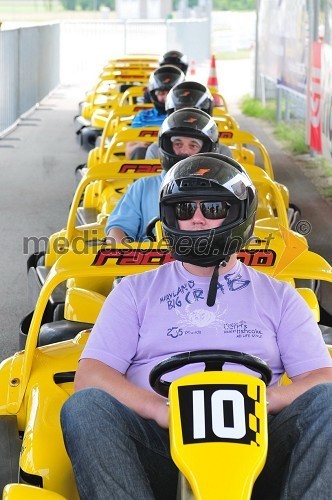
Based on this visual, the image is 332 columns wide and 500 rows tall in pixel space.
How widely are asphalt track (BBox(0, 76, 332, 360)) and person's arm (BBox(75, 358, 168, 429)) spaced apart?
2.59 m

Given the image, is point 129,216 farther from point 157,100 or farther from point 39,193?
point 39,193

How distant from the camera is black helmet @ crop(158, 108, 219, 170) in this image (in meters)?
6.26

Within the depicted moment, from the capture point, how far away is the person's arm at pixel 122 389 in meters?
3.45

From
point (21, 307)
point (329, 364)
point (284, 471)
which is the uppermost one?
point (329, 364)

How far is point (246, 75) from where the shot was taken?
30.3m

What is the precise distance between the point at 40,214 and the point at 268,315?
7.03 meters

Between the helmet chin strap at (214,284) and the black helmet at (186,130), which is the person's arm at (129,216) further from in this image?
the helmet chin strap at (214,284)

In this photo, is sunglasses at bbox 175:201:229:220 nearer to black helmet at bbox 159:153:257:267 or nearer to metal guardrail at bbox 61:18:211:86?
black helmet at bbox 159:153:257:267

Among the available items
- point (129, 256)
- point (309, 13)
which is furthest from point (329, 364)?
point (309, 13)

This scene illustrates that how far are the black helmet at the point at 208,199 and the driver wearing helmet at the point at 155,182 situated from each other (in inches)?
90.1

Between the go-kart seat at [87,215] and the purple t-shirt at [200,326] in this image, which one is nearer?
the purple t-shirt at [200,326]

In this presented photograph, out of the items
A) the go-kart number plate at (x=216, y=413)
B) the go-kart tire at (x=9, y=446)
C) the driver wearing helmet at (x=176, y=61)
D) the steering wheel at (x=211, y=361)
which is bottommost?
the go-kart tire at (x=9, y=446)

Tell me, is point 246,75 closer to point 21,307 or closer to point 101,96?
point 101,96

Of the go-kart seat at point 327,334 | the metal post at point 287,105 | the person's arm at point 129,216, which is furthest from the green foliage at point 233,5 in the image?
the go-kart seat at point 327,334
